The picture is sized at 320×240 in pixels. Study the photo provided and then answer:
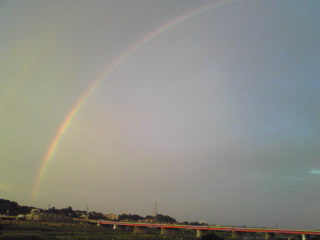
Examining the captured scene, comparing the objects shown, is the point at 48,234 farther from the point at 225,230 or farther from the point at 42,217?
the point at 42,217

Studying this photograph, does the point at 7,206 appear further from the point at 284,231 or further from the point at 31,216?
the point at 284,231

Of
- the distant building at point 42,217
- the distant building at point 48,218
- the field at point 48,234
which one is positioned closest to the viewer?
the field at point 48,234

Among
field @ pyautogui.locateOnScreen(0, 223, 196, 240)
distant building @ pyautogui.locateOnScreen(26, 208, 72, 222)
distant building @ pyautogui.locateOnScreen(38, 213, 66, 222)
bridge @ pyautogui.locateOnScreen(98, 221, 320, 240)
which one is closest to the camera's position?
field @ pyautogui.locateOnScreen(0, 223, 196, 240)

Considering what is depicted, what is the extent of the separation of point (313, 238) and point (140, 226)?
201 feet

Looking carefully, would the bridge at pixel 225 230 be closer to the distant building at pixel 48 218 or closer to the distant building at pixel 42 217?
the distant building at pixel 48 218

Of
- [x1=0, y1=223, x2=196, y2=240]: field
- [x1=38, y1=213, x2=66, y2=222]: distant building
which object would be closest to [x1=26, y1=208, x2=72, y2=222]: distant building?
[x1=38, y1=213, x2=66, y2=222]: distant building

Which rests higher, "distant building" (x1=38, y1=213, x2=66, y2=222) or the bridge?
Answer: "distant building" (x1=38, y1=213, x2=66, y2=222)

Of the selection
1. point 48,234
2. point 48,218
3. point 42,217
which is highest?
point 42,217

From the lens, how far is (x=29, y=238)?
45219mm

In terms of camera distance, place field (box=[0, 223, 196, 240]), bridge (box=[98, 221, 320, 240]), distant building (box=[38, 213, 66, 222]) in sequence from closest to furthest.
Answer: field (box=[0, 223, 196, 240])
bridge (box=[98, 221, 320, 240])
distant building (box=[38, 213, 66, 222])

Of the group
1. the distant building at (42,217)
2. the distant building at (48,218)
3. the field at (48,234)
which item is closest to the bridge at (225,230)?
the distant building at (48,218)

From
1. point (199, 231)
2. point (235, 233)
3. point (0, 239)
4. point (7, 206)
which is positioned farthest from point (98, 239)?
point (7, 206)

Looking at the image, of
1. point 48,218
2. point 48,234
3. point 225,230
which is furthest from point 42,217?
point 225,230

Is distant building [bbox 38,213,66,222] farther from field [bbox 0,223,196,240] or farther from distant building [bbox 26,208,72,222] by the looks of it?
field [bbox 0,223,196,240]
